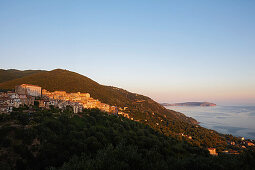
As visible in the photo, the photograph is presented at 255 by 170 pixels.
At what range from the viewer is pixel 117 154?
9406mm

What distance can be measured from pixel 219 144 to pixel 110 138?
5037 cm

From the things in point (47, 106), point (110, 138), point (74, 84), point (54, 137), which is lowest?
point (110, 138)

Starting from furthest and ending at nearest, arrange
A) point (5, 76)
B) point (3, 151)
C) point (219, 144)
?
point (5, 76)
point (219, 144)
point (3, 151)

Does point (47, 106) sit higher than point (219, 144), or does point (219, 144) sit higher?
point (47, 106)

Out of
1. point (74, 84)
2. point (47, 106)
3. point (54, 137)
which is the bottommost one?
point (54, 137)

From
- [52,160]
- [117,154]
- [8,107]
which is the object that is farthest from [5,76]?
[117,154]

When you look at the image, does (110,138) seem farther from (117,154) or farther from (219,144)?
(219,144)

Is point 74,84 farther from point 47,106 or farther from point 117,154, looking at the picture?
point 117,154

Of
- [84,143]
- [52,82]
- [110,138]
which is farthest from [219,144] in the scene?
[52,82]

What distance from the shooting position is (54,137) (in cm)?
2281

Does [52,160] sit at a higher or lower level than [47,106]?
lower

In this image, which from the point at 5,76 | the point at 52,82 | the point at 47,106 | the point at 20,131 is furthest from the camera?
the point at 5,76

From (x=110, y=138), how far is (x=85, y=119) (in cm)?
979

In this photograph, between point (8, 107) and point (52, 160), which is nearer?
point (52, 160)
